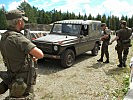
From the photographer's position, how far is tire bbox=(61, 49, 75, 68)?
799cm

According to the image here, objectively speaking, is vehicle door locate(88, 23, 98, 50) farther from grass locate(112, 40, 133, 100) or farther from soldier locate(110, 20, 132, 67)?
grass locate(112, 40, 133, 100)

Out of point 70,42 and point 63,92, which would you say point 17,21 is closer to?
point 63,92

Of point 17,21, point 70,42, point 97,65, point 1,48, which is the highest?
point 17,21

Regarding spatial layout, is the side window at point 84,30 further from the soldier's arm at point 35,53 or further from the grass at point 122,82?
the soldier's arm at point 35,53

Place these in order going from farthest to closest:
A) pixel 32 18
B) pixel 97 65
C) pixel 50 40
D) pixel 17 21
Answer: pixel 32 18 < pixel 97 65 < pixel 50 40 < pixel 17 21

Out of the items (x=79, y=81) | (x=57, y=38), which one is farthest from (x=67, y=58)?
(x=79, y=81)

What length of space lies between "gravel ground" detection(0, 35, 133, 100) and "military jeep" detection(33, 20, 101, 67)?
541 mm

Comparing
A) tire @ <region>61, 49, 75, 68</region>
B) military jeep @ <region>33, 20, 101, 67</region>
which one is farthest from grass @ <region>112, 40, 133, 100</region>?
military jeep @ <region>33, 20, 101, 67</region>

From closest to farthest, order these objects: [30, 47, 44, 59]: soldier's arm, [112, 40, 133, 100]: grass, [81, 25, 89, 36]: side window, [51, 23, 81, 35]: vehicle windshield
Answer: [30, 47, 44, 59]: soldier's arm, [112, 40, 133, 100]: grass, [51, 23, 81, 35]: vehicle windshield, [81, 25, 89, 36]: side window

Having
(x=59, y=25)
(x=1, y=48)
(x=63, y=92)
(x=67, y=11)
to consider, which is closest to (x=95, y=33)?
(x=59, y=25)

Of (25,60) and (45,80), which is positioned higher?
(25,60)

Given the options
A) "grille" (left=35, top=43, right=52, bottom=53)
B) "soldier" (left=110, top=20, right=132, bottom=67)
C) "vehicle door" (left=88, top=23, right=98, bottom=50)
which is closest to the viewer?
"grille" (left=35, top=43, right=52, bottom=53)

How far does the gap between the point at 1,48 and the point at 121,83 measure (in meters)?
4.41

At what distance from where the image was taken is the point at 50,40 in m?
8.02
